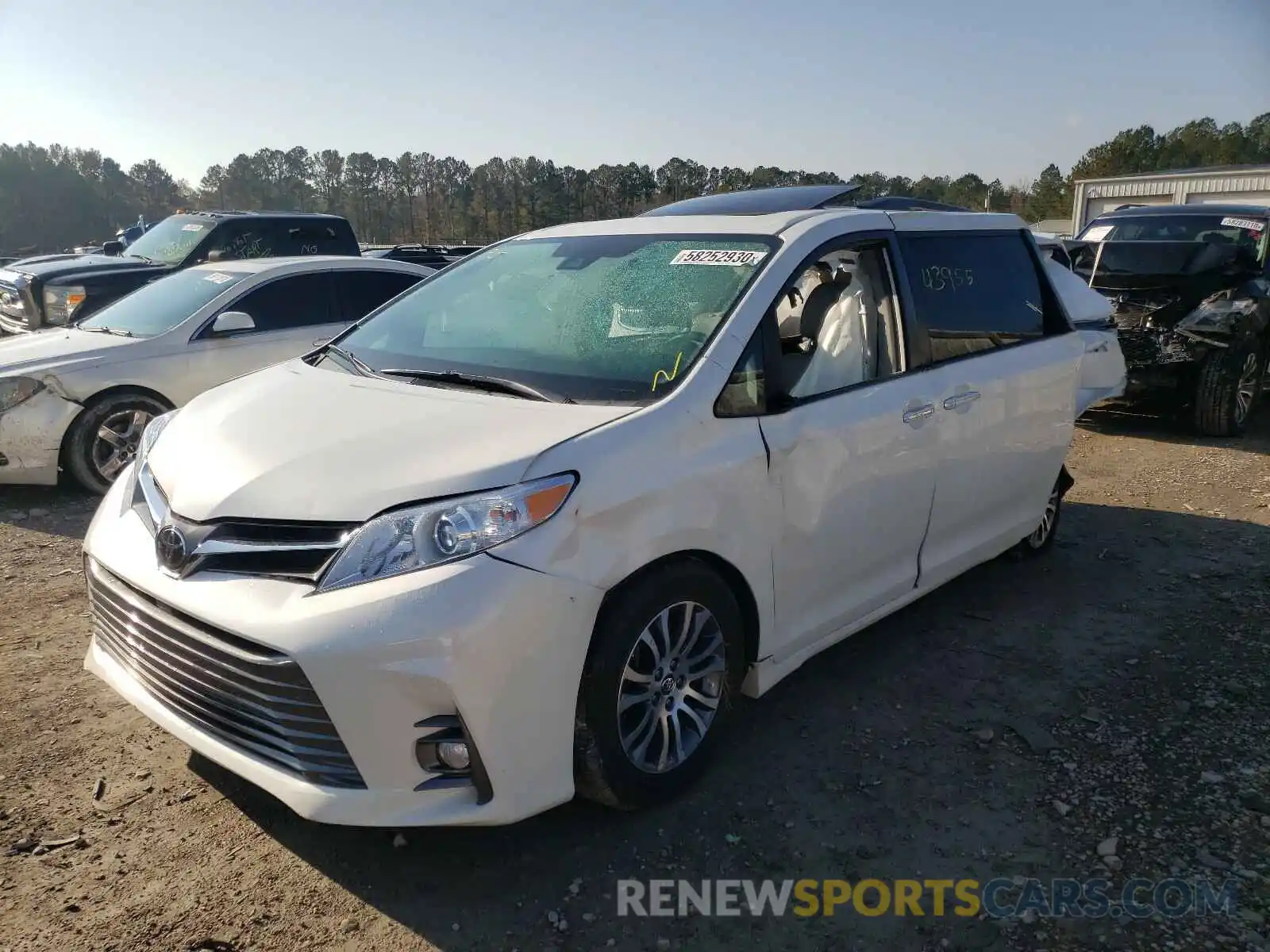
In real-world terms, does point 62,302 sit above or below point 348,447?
above

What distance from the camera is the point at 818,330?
354 cm

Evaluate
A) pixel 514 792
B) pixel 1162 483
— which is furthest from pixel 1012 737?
pixel 1162 483

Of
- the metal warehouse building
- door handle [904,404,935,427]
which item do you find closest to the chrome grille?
door handle [904,404,935,427]

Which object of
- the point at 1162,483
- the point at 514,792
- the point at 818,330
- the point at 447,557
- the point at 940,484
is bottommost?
the point at 1162,483

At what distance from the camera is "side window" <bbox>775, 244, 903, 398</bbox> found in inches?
133

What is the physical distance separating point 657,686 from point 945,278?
2275 millimetres

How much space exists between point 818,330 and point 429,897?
93.0 inches

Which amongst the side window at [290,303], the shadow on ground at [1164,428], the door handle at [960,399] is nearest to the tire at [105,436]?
the side window at [290,303]

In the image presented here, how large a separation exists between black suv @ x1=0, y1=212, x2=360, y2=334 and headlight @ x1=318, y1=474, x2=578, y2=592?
852cm

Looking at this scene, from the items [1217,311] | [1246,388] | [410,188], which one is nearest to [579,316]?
[1217,311]

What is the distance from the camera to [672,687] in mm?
2840

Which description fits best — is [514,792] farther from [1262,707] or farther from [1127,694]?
[1262,707]

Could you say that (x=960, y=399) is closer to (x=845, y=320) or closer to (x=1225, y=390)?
(x=845, y=320)

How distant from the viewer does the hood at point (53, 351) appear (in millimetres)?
6109
